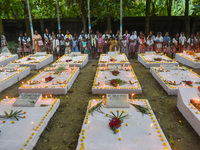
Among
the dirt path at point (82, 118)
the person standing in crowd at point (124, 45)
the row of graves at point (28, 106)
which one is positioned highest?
the person standing in crowd at point (124, 45)

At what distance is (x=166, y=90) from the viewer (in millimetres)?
7051

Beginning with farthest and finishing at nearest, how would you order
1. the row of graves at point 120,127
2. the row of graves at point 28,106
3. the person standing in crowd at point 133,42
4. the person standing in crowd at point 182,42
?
1. the person standing in crowd at point 133,42
2. the person standing in crowd at point 182,42
3. the row of graves at point 28,106
4. the row of graves at point 120,127

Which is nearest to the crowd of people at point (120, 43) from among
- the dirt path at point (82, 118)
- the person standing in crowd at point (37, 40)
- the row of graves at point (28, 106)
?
the person standing in crowd at point (37, 40)

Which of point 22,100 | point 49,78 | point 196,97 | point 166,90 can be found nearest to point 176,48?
point 166,90

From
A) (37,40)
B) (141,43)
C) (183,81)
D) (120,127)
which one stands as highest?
(37,40)

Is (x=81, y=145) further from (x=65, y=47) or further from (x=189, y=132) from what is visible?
(x=65, y=47)

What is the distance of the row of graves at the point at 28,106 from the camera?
412 centimetres

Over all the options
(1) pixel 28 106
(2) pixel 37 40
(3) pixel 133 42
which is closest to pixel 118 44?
(3) pixel 133 42

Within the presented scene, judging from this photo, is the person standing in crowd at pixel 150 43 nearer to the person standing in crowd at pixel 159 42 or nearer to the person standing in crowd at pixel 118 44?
the person standing in crowd at pixel 159 42

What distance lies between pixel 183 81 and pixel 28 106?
5672mm

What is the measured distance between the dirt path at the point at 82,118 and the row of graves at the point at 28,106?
0.25 meters

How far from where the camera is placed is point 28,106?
5504 mm

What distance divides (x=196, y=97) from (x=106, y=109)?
8.68ft

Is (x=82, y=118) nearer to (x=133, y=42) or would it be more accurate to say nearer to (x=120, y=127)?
(x=120, y=127)
